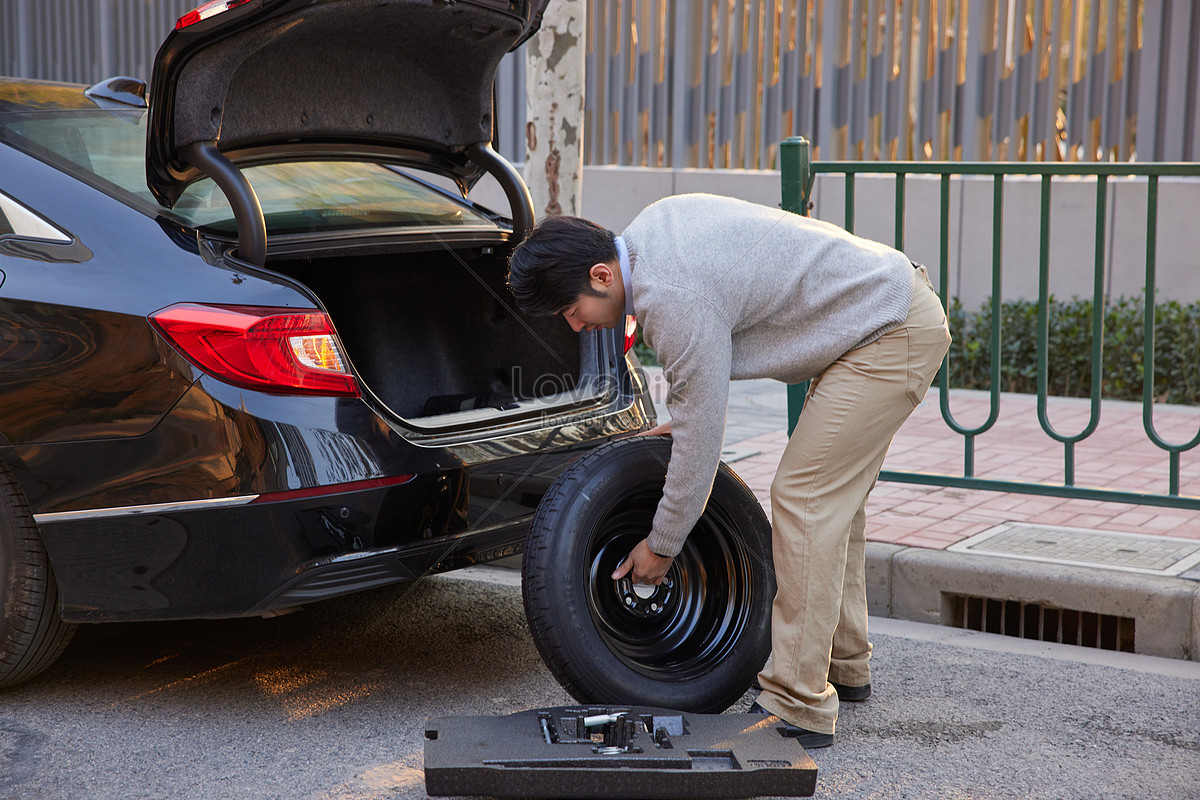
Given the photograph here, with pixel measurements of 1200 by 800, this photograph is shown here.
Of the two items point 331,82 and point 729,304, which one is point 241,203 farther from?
point 729,304

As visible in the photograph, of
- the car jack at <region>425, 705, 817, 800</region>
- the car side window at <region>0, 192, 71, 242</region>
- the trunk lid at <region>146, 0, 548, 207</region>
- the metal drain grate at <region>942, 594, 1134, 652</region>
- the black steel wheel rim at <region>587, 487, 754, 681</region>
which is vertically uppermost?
the trunk lid at <region>146, 0, 548, 207</region>

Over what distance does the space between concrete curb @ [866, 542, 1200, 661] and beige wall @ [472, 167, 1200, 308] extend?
4182 millimetres

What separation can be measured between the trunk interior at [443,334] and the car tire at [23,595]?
1.03m

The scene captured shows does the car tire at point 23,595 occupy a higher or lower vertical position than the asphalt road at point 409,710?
higher

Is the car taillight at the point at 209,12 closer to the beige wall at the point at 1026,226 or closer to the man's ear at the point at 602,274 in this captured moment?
the man's ear at the point at 602,274

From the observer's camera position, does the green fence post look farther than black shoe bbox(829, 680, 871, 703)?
Yes

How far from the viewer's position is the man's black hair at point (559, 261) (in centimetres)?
262

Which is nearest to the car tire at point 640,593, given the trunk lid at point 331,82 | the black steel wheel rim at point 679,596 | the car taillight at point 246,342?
the black steel wheel rim at point 679,596

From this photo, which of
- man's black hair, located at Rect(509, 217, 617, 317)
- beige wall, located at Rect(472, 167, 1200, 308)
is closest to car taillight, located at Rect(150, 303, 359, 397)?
man's black hair, located at Rect(509, 217, 617, 317)

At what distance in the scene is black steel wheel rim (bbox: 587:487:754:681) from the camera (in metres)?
3.10

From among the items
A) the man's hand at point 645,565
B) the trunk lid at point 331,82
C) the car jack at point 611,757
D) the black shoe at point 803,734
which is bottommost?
the black shoe at point 803,734

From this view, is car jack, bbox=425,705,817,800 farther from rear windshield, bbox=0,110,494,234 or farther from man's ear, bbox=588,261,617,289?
rear windshield, bbox=0,110,494,234

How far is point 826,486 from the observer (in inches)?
112

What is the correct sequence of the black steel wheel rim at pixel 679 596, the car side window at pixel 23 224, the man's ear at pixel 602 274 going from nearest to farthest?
the man's ear at pixel 602 274, the car side window at pixel 23 224, the black steel wheel rim at pixel 679 596
